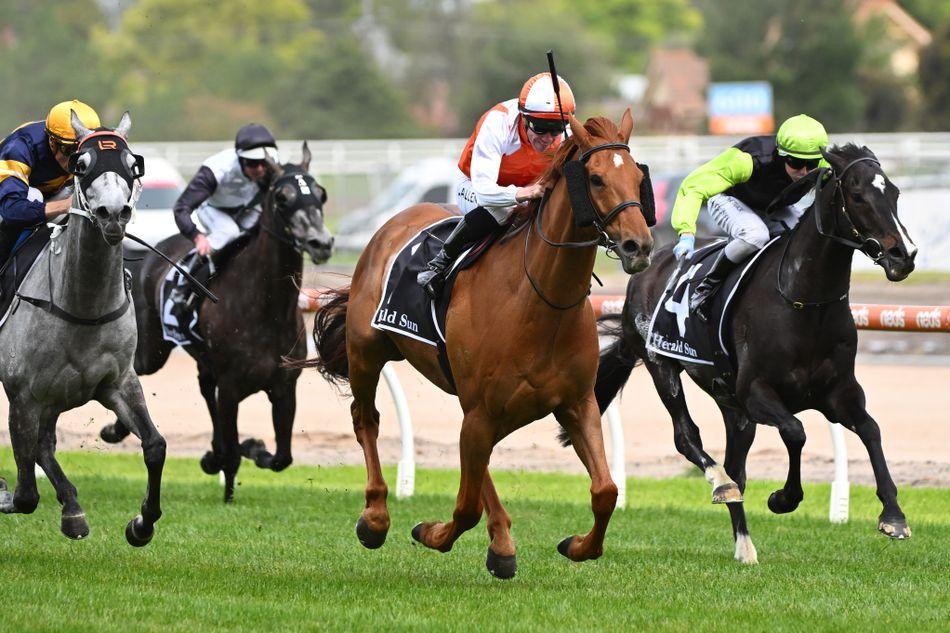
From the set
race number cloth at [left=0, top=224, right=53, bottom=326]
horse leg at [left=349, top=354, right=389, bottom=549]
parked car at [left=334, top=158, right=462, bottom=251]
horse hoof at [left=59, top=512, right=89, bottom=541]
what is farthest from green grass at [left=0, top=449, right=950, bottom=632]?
parked car at [left=334, top=158, right=462, bottom=251]

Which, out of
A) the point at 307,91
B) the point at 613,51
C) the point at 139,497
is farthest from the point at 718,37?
the point at 139,497

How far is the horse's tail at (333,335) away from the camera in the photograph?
8.26m

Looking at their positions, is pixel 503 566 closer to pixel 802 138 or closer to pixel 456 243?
pixel 456 243

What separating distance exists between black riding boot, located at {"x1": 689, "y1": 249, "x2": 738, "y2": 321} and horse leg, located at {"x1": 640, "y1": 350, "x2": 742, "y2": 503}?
55 centimetres

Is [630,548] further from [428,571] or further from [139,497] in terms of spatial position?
[139,497]

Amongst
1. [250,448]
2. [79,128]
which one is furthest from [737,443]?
[79,128]

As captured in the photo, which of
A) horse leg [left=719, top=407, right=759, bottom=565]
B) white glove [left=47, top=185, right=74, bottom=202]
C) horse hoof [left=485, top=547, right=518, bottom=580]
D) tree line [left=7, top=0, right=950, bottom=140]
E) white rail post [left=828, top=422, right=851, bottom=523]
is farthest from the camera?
tree line [left=7, top=0, right=950, bottom=140]

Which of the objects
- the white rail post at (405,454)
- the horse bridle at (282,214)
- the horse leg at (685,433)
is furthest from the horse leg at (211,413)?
the horse leg at (685,433)

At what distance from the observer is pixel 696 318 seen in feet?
27.4

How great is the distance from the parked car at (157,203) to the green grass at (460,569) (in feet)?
34.6

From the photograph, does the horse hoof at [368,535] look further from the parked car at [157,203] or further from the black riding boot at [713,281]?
the parked car at [157,203]

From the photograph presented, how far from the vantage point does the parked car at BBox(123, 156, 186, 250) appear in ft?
67.5

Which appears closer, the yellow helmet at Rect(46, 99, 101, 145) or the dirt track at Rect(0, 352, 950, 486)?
the yellow helmet at Rect(46, 99, 101, 145)

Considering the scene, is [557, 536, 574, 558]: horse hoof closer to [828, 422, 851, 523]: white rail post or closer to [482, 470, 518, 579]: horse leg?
[482, 470, 518, 579]: horse leg
